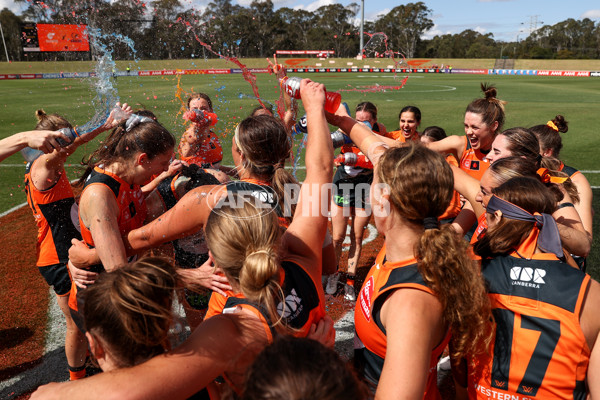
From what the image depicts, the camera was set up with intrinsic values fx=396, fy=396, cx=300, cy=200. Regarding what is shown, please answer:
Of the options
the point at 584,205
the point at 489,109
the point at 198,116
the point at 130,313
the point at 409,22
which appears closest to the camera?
the point at 130,313

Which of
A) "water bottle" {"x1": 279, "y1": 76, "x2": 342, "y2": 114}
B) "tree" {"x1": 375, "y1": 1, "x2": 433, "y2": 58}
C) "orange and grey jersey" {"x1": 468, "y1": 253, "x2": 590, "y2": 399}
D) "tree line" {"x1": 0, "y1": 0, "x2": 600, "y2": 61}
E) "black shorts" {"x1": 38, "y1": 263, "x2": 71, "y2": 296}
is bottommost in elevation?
"black shorts" {"x1": 38, "y1": 263, "x2": 71, "y2": 296}

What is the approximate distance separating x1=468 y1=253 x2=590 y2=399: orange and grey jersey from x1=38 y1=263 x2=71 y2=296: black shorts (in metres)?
3.35

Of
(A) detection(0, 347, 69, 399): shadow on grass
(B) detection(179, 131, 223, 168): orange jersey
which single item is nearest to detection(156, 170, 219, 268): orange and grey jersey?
(B) detection(179, 131, 223, 168): orange jersey

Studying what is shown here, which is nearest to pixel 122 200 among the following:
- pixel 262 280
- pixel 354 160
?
pixel 262 280

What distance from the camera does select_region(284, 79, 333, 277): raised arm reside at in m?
1.89

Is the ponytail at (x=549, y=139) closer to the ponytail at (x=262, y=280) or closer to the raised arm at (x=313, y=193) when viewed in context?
the raised arm at (x=313, y=193)

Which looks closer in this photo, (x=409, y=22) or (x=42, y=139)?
(x=42, y=139)

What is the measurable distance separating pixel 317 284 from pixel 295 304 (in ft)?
0.63

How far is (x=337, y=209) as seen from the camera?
5.65m

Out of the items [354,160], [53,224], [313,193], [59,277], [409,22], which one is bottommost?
[59,277]

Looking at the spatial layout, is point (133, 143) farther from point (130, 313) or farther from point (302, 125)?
point (130, 313)

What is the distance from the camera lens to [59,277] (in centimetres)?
354

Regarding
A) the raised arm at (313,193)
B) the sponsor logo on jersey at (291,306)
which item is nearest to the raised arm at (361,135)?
the raised arm at (313,193)

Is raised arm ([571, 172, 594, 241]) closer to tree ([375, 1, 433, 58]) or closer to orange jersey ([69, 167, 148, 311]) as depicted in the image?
orange jersey ([69, 167, 148, 311])
